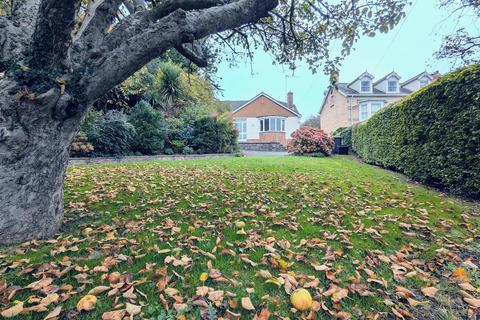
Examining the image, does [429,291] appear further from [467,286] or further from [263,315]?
[263,315]

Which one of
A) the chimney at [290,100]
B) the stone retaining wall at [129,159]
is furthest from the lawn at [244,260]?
the chimney at [290,100]

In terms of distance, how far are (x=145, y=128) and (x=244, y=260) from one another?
36.0ft

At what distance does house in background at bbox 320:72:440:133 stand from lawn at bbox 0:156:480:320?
26656 millimetres

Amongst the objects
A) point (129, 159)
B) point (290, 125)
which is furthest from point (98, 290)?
point (290, 125)

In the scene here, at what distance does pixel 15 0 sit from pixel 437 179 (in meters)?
8.79

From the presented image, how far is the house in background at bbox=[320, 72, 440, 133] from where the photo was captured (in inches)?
1120

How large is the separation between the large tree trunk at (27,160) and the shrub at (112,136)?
325 inches

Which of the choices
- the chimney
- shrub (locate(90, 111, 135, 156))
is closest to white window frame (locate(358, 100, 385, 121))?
the chimney

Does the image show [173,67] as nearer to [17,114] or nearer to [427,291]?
[17,114]

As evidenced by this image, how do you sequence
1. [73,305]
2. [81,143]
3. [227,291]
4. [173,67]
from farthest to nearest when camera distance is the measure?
[173,67] → [81,143] → [227,291] → [73,305]

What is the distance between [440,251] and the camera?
9.44 ft

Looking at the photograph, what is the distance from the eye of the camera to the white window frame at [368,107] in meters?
28.3

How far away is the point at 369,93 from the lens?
28.8 metres

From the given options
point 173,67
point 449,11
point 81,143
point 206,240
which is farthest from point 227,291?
point 173,67
